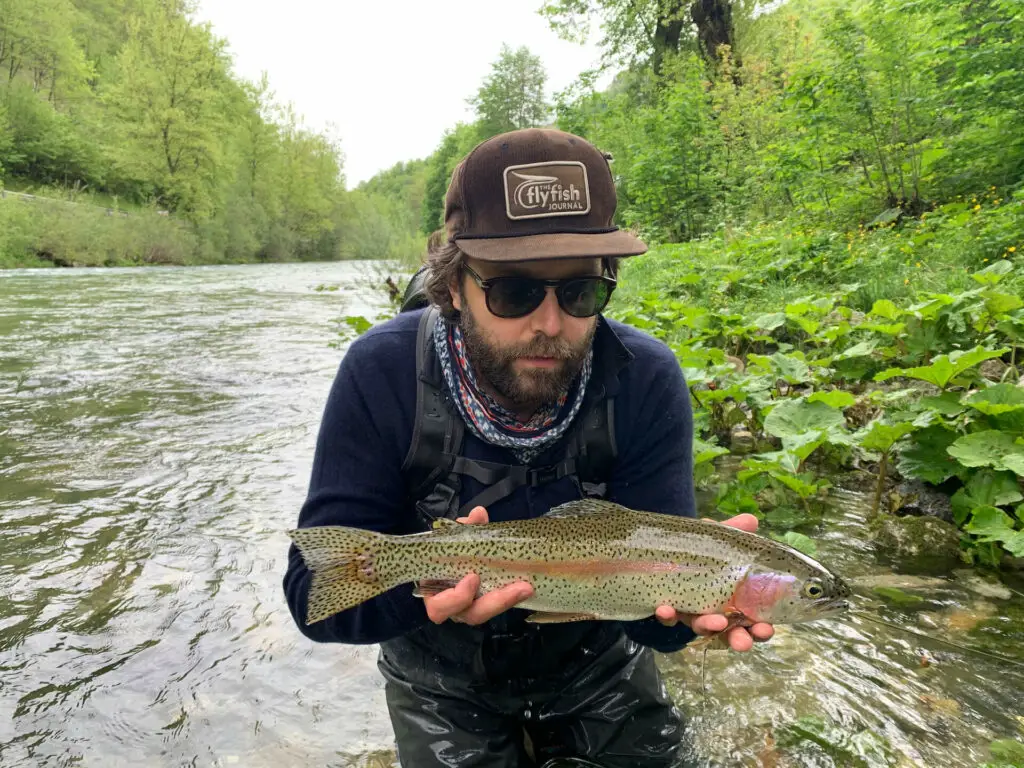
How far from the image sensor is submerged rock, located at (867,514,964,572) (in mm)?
3854

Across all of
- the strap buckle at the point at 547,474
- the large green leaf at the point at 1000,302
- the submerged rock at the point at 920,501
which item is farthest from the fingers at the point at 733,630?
the large green leaf at the point at 1000,302

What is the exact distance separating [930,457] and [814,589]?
2.68m

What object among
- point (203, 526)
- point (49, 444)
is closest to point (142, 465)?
point (49, 444)

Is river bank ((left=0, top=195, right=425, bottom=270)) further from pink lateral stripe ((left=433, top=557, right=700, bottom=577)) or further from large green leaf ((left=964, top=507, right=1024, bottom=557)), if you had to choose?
pink lateral stripe ((left=433, top=557, right=700, bottom=577))

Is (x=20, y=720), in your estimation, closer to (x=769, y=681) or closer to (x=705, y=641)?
(x=705, y=641)

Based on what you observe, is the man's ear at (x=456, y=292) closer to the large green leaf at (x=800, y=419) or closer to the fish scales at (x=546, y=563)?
the fish scales at (x=546, y=563)

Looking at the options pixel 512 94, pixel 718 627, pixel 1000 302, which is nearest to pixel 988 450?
pixel 1000 302

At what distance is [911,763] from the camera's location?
2.57 metres

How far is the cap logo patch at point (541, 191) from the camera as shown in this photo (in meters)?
2.40

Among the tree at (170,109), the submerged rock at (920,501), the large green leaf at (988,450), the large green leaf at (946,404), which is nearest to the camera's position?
the large green leaf at (988,450)

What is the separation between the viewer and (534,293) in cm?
241

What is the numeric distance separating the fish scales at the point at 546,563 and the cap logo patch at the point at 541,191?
1127 millimetres

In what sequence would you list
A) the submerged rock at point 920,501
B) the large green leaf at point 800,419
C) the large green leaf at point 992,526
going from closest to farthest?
the large green leaf at point 992,526, the submerged rock at point 920,501, the large green leaf at point 800,419

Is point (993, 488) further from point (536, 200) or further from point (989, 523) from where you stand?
point (536, 200)
